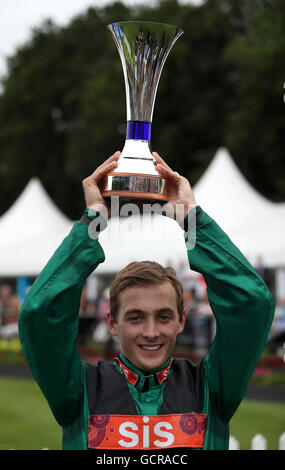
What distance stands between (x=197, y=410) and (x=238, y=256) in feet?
1.79

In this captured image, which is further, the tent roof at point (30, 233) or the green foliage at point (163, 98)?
the green foliage at point (163, 98)

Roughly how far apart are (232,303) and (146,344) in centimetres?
32

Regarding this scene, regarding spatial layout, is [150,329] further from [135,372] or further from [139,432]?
[139,432]

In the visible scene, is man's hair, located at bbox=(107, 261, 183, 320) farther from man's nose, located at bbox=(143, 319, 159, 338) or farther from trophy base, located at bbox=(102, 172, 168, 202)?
trophy base, located at bbox=(102, 172, 168, 202)

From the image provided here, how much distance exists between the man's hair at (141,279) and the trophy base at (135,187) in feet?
0.80

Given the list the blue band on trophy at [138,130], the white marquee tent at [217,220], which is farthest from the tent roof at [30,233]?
the blue band on trophy at [138,130]

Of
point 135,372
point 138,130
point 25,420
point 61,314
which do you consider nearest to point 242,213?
→ point 25,420

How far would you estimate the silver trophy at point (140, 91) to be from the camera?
2533 millimetres

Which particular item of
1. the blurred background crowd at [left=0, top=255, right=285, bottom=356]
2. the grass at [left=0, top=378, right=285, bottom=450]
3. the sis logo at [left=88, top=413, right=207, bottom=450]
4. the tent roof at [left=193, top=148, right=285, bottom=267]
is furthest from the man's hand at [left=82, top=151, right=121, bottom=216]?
the tent roof at [left=193, top=148, right=285, bottom=267]

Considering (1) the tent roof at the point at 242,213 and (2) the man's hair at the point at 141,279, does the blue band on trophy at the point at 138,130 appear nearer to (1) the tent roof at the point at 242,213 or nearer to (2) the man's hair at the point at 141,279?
(2) the man's hair at the point at 141,279

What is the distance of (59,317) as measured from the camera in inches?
92.7

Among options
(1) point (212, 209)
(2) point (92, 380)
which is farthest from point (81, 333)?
(2) point (92, 380)

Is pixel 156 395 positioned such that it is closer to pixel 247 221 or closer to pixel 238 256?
pixel 238 256

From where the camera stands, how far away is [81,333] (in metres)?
17.5
